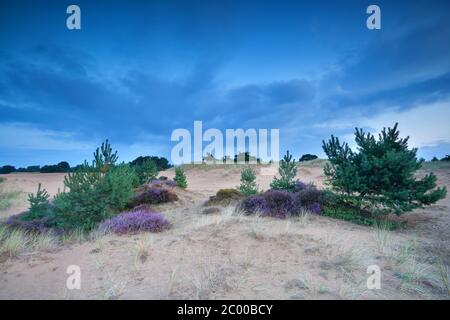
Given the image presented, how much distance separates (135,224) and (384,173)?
310 inches

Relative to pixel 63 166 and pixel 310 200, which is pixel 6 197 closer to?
pixel 310 200

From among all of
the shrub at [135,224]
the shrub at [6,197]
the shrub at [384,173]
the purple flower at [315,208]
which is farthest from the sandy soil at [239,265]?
the shrub at [6,197]

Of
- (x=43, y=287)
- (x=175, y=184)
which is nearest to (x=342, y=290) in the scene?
(x=43, y=287)

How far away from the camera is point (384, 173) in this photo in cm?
827

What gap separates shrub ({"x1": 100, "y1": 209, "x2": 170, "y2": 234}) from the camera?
276 inches

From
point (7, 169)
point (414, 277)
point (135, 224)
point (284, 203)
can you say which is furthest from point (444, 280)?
point (7, 169)

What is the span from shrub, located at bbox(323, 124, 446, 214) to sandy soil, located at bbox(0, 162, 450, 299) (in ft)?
4.15

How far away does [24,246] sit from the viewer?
242 inches

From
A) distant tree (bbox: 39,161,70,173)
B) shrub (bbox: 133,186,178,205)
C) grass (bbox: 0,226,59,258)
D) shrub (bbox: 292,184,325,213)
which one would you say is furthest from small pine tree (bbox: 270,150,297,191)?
distant tree (bbox: 39,161,70,173)

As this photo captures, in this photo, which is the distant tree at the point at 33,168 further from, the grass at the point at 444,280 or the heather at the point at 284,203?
the grass at the point at 444,280

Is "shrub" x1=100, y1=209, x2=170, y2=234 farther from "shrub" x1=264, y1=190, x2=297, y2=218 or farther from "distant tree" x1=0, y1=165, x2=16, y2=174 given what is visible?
"distant tree" x1=0, y1=165, x2=16, y2=174

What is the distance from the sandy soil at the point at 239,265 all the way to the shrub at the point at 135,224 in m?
0.44

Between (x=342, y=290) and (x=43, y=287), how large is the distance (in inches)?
188
